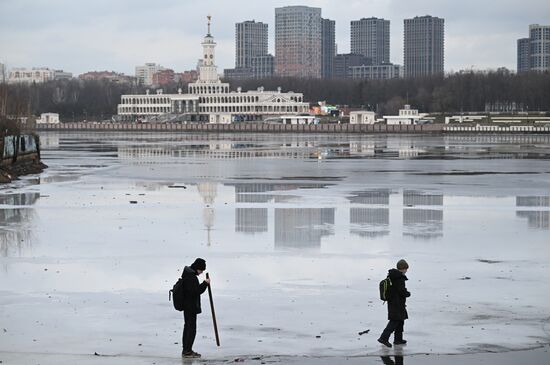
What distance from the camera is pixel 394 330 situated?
14.1 metres

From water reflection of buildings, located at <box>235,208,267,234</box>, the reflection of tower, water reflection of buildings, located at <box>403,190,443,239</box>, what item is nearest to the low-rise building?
the reflection of tower

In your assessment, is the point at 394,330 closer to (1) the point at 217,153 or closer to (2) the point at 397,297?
(2) the point at 397,297

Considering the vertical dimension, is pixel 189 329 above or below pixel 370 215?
above

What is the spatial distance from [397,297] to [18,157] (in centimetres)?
3835

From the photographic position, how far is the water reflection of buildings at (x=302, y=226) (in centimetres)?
2338

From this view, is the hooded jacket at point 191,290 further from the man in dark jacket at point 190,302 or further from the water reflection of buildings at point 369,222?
the water reflection of buildings at point 369,222

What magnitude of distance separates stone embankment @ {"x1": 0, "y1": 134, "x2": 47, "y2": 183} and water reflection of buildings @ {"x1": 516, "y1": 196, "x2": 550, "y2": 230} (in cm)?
1957

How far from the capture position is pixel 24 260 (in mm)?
20562

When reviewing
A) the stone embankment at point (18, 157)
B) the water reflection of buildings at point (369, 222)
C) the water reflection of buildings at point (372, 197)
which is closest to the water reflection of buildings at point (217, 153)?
the stone embankment at point (18, 157)

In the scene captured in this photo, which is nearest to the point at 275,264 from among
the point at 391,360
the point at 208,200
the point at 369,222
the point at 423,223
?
the point at 391,360

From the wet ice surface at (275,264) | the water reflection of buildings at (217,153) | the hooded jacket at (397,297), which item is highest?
the hooded jacket at (397,297)

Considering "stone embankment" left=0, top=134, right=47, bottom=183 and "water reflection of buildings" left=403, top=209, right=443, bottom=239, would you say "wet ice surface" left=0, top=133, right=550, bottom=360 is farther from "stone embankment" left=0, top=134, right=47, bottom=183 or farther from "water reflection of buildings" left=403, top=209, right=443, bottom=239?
"stone embankment" left=0, top=134, right=47, bottom=183

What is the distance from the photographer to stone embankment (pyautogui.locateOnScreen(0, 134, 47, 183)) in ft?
151

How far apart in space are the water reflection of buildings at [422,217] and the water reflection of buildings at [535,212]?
7.29 ft
